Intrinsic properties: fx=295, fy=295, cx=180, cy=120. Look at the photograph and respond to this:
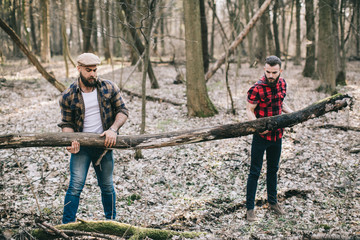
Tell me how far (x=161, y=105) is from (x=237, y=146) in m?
4.59

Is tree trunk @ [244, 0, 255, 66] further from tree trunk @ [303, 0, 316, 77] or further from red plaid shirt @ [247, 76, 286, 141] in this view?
red plaid shirt @ [247, 76, 286, 141]

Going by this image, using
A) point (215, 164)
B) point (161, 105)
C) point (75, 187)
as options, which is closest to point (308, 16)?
point (161, 105)

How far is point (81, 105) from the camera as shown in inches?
146

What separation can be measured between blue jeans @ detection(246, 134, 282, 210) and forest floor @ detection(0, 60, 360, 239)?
1.33 feet

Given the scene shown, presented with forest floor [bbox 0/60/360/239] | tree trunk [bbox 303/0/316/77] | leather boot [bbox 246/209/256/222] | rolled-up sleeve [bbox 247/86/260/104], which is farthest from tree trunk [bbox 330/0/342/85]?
leather boot [bbox 246/209/256/222]

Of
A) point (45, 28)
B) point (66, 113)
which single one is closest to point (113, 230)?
point (66, 113)

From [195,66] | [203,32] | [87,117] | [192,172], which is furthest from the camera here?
[203,32]

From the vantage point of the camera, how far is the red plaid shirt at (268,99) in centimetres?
423

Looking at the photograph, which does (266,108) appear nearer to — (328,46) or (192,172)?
(192,172)

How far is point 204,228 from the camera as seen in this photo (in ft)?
14.4

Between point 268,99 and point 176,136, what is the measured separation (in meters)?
1.49

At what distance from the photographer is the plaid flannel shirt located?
146 inches

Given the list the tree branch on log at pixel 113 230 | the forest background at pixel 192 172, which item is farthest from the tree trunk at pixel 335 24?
the tree branch on log at pixel 113 230

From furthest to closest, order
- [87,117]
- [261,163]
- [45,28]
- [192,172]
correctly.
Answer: [45,28], [192,172], [261,163], [87,117]
